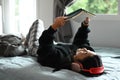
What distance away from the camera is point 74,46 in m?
2.23

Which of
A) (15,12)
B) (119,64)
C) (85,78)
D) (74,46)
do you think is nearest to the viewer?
(85,78)

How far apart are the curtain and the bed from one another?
3.45 feet

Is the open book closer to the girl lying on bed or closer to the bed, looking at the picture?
the girl lying on bed

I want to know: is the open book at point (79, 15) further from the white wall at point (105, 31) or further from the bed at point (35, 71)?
the white wall at point (105, 31)

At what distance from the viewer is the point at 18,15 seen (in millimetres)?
3742

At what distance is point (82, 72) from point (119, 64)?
43 cm

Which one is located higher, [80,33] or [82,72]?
[80,33]

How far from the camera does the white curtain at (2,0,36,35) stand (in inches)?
144

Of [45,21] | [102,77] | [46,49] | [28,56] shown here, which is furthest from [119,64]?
[45,21]

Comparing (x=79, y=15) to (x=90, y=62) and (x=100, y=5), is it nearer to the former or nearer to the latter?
(x=90, y=62)

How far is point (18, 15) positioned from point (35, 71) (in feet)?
6.76

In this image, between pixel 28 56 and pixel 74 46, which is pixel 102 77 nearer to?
pixel 74 46

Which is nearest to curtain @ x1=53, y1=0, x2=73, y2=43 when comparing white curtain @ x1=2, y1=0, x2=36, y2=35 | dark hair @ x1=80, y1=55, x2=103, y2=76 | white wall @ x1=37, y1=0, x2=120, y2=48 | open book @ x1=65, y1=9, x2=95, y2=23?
white wall @ x1=37, y1=0, x2=120, y2=48

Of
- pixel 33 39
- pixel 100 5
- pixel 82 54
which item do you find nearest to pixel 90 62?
pixel 82 54
